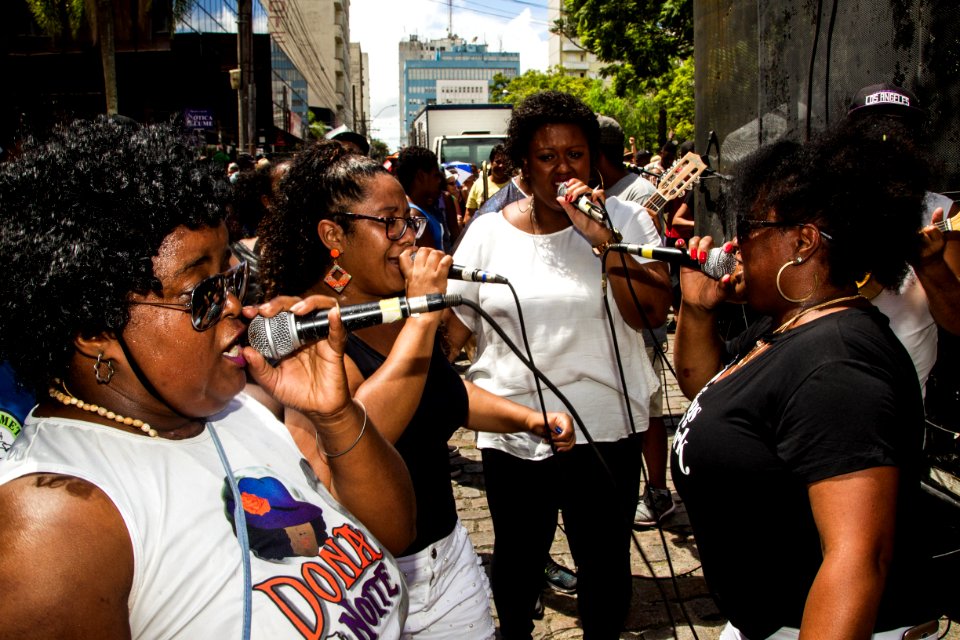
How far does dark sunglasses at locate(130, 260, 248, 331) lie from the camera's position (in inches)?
58.7

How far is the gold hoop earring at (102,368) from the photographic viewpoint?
1408 millimetres

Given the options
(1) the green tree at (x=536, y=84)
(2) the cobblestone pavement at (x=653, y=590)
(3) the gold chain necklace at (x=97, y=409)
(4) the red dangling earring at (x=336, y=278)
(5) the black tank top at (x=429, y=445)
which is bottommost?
(2) the cobblestone pavement at (x=653, y=590)

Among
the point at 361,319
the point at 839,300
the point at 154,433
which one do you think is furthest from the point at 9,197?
the point at 839,300

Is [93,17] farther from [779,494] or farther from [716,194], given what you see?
[779,494]

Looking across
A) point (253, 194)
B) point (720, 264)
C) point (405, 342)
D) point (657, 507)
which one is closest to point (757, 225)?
point (720, 264)

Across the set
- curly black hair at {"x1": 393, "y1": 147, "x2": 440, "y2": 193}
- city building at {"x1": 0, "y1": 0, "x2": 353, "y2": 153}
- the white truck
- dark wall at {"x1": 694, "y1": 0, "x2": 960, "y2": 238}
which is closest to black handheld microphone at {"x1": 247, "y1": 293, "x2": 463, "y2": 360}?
dark wall at {"x1": 694, "y1": 0, "x2": 960, "y2": 238}

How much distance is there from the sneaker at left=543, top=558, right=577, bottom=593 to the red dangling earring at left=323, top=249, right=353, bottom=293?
2.26 m

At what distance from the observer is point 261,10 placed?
1796 inches

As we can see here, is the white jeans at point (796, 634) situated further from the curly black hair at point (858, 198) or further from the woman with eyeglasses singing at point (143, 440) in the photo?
Answer: the woman with eyeglasses singing at point (143, 440)

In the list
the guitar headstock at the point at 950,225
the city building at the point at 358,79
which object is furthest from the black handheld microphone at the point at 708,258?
the city building at the point at 358,79

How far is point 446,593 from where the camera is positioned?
2.39 meters

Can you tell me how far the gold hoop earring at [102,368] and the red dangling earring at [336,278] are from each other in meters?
1.14

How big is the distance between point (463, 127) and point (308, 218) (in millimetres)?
19189

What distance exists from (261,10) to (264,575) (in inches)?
1974
